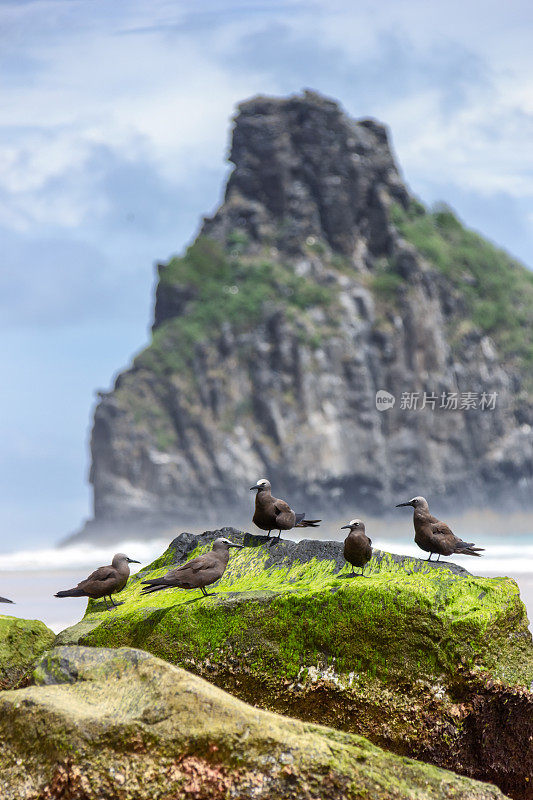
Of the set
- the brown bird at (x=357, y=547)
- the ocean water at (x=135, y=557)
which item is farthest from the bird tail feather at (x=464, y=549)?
the ocean water at (x=135, y=557)

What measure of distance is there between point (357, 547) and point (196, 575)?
1.51 meters

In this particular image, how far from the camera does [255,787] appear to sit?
5.37m

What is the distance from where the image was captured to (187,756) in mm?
5469

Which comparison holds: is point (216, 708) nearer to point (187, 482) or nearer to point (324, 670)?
point (324, 670)

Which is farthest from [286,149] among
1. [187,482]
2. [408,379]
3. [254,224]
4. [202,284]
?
[187,482]

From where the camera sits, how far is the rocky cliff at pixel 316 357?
5938cm

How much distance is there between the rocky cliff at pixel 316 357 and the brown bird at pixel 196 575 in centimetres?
5065

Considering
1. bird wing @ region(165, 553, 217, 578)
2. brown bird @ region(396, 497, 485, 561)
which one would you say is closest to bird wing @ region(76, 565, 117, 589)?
bird wing @ region(165, 553, 217, 578)

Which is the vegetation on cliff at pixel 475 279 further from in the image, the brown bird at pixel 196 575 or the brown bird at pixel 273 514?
the brown bird at pixel 196 575

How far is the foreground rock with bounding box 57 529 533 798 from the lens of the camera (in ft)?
22.9

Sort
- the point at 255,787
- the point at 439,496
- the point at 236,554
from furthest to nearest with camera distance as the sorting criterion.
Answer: the point at 439,496 < the point at 236,554 < the point at 255,787

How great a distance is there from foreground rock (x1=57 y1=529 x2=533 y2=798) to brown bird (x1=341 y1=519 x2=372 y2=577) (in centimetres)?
34

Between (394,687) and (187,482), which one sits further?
(187,482)

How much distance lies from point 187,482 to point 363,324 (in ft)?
58.9
